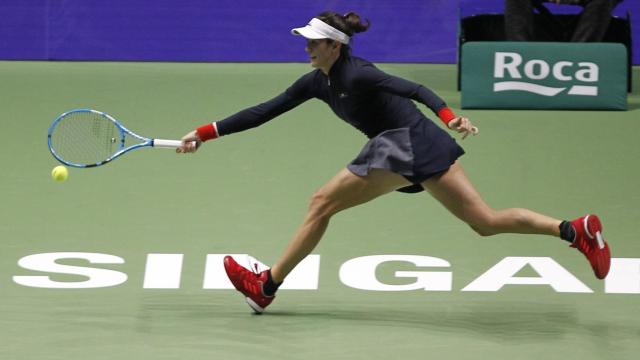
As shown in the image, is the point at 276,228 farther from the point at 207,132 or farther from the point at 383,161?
the point at 383,161

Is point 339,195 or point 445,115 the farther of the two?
point 339,195

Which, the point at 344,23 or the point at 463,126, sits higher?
the point at 344,23

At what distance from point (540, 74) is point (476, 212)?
5.47 metres

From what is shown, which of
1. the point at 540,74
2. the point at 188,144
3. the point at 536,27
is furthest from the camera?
the point at 536,27

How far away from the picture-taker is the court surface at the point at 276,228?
7.21 m

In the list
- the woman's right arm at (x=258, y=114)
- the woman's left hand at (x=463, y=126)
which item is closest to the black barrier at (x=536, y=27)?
the woman's right arm at (x=258, y=114)

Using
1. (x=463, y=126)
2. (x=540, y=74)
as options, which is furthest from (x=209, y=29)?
(x=463, y=126)

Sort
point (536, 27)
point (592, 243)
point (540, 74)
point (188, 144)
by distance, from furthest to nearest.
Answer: point (536, 27) → point (540, 74) → point (188, 144) → point (592, 243)

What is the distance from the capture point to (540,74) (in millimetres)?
12648

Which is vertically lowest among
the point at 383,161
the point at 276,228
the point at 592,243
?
the point at 276,228

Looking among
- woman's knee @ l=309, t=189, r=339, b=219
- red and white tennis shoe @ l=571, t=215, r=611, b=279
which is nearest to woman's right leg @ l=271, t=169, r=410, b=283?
woman's knee @ l=309, t=189, r=339, b=219

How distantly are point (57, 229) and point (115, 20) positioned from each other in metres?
5.75

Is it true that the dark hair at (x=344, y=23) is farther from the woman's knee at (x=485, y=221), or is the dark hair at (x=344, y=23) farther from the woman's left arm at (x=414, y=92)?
the woman's knee at (x=485, y=221)

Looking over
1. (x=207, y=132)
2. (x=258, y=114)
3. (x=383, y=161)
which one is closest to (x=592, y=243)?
(x=383, y=161)
